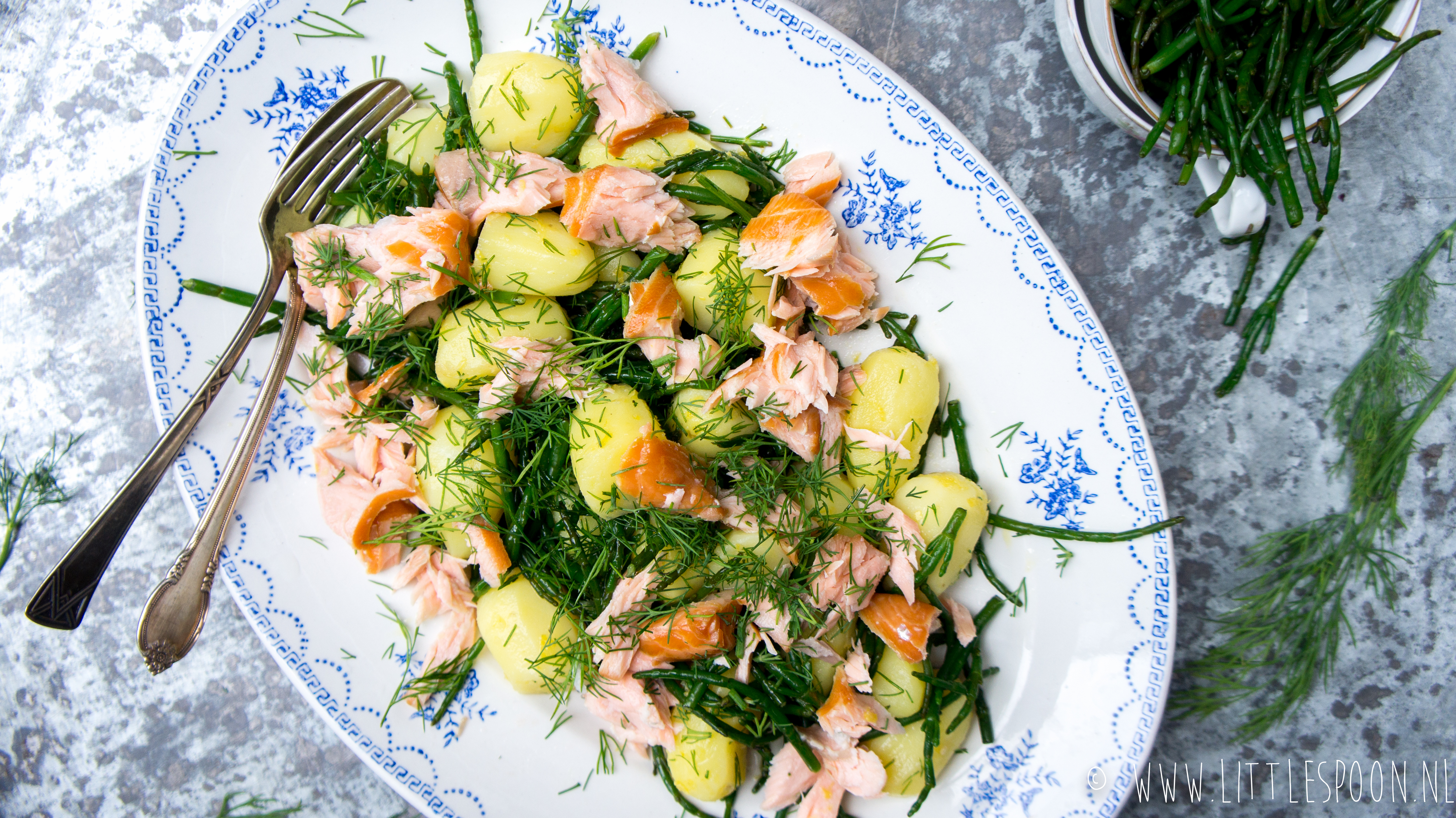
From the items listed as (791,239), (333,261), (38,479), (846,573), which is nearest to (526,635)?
(846,573)

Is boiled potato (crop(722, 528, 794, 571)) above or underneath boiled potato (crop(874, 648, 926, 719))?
above

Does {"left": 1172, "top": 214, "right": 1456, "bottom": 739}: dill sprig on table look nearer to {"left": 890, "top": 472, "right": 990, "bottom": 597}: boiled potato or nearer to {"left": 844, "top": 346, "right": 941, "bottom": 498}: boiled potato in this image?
{"left": 890, "top": 472, "right": 990, "bottom": 597}: boiled potato

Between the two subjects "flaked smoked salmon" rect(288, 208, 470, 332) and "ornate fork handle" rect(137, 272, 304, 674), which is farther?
"ornate fork handle" rect(137, 272, 304, 674)

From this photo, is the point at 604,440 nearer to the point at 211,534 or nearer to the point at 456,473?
the point at 456,473

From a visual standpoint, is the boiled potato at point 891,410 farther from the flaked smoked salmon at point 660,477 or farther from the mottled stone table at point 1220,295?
the mottled stone table at point 1220,295

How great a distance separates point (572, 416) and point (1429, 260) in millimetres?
2372

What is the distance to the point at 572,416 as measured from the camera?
1864 mm

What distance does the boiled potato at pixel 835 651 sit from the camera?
196cm

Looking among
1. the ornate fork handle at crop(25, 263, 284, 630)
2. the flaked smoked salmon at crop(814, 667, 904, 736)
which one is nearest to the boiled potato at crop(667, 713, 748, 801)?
the flaked smoked salmon at crop(814, 667, 904, 736)

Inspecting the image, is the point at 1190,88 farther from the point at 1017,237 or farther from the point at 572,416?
the point at 572,416

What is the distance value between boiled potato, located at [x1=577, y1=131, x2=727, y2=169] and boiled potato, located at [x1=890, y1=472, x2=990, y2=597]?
3.06ft

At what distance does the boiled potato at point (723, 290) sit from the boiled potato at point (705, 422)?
6.7 inches

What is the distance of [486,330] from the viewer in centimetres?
189

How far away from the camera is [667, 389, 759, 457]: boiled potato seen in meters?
1.87
